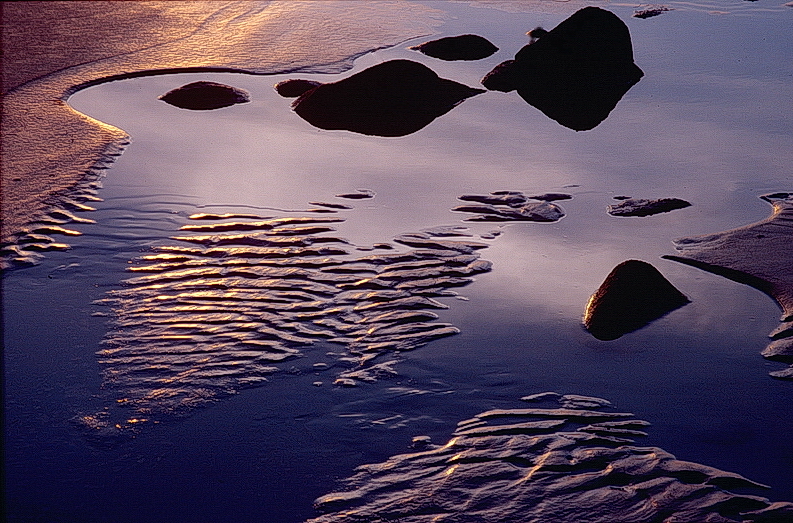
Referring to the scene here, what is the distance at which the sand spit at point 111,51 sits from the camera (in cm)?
571

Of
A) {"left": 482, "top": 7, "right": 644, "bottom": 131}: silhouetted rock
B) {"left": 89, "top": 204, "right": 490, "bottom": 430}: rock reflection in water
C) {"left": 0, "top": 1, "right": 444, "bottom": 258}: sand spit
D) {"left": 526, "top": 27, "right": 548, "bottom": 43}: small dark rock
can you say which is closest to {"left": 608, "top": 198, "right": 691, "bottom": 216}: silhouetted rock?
{"left": 89, "top": 204, "right": 490, "bottom": 430}: rock reflection in water

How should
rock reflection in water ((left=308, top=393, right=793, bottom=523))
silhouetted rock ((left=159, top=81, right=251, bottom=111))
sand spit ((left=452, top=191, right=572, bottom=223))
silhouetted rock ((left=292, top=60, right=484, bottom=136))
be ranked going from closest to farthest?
rock reflection in water ((left=308, top=393, right=793, bottom=523)) → sand spit ((left=452, top=191, right=572, bottom=223)) → silhouetted rock ((left=292, top=60, right=484, bottom=136)) → silhouetted rock ((left=159, top=81, right=251, bottom=111))

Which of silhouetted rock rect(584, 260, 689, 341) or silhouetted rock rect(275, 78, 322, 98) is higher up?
silhouetted rock rect(275, 78, 322, 98)

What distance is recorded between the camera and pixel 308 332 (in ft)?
12.2

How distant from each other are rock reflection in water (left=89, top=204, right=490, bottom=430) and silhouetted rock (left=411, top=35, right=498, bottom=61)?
5.39 metres

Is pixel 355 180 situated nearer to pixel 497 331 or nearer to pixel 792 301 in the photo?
pixel 497 331

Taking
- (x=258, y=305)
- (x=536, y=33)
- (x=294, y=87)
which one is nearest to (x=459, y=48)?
(x=536, y=33)

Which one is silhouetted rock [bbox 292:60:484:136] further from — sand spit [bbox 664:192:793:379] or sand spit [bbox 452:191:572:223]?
sand spit [bbox 664:192:793:379]

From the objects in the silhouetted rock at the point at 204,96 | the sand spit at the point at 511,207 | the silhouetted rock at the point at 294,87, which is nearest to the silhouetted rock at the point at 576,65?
the silhouetted rock at the point at 294,87

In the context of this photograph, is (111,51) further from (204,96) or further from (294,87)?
(294,87)

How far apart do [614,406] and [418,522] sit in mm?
1029

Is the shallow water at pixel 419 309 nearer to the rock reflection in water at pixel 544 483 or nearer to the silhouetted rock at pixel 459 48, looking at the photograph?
the rock reflection in water at pixel 544 483

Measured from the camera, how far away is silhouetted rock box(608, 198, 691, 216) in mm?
5191

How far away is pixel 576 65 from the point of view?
9.01 meters
